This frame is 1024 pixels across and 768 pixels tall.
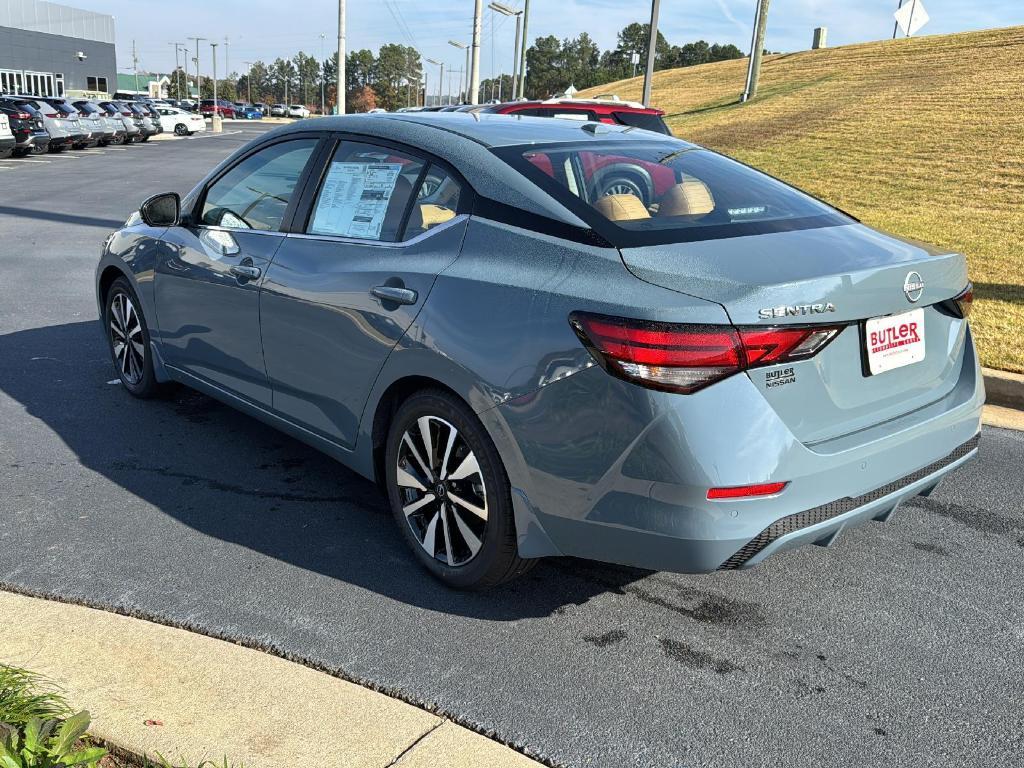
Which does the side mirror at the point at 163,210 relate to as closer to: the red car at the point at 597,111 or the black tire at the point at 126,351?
the black tire at the point at 126,351

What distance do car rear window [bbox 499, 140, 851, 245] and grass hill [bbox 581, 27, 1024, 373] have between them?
326 cm

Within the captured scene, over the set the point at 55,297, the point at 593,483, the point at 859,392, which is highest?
the point at 859,392

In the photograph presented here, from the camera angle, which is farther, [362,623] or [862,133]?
[862,133]

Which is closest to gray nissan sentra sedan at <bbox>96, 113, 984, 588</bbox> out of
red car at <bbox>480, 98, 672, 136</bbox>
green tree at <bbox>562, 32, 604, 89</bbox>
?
red car at <bbox>480, 98, 672, 136</bbox>

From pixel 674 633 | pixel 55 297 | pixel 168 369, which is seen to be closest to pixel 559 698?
pixel 674 633

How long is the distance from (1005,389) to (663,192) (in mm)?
3504

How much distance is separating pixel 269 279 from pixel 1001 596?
3.08m

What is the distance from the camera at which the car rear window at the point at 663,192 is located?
330cm

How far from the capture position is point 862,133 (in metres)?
24.2

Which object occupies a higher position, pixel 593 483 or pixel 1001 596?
pixel 593 483

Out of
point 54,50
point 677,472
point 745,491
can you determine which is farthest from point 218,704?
point 54,50

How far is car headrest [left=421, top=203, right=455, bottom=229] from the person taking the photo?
3537mm

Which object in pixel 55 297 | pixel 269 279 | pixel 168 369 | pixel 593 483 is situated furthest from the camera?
pixel 55 297

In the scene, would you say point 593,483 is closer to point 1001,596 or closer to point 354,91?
point 1001,596
